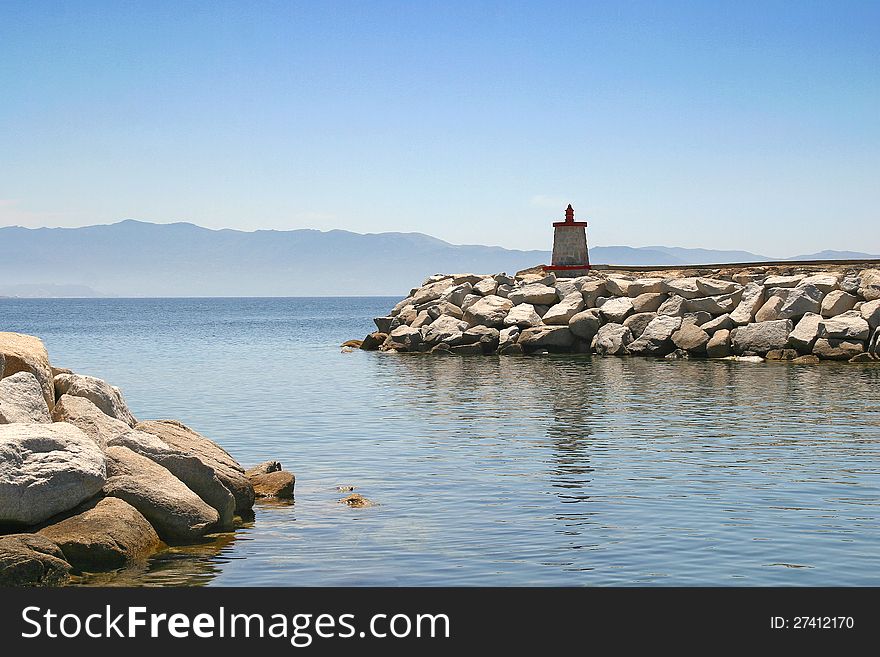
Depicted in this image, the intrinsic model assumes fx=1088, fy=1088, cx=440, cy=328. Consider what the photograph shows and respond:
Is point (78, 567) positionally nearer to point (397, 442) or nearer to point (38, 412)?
point (38, 412)

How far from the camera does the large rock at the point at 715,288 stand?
3728cm

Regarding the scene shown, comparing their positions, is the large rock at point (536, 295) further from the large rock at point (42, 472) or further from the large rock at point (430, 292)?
the large rock at point (42, 472)

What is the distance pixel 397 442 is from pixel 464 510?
20.2ft

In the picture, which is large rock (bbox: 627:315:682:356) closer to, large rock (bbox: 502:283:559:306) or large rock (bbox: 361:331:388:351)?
large rock (bbox: 502:283:559:306)

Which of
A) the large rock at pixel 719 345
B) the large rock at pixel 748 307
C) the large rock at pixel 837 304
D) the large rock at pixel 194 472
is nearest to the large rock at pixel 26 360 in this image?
the large rock at pixel 194 472

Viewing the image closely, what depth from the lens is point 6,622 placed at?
25.4 feet

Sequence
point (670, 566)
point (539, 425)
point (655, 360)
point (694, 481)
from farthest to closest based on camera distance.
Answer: point (655, 360) → point (539, 425) → point (694, 481) → point (670, 566)

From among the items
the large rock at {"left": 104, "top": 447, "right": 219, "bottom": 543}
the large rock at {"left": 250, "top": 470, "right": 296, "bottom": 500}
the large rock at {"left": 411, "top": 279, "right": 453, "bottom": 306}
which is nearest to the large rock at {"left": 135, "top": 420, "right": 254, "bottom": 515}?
the large rock at {"left": 250, "top": 470, "right": 296, "bottom": 500}

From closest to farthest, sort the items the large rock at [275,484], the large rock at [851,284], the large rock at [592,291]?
the large rock at [275,484], the large rock at [851,284], the large rock at [592,291]

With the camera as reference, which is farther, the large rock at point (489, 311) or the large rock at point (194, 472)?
the large rock at point (489, 311)

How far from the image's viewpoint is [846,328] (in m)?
32.8

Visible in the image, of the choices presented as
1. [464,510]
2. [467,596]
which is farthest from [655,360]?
[467,596]

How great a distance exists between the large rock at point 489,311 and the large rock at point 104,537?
30.3 m

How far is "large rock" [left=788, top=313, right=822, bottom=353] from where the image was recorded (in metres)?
33.1
